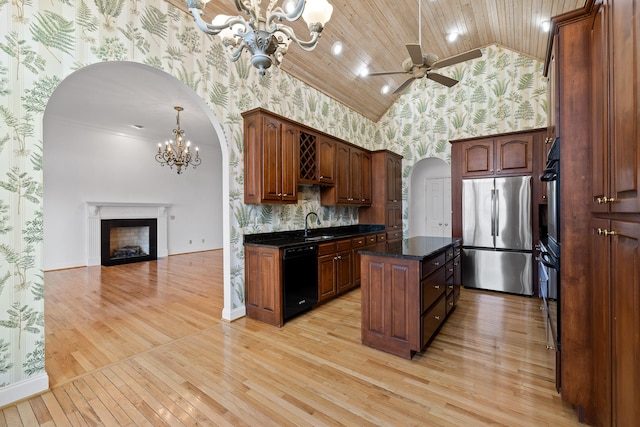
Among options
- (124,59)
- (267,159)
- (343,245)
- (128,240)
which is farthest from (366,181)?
(128,240)

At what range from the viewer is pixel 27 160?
6.53 feet

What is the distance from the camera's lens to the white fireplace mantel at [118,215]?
6504 mm

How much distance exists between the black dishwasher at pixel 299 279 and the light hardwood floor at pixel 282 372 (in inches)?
6.6

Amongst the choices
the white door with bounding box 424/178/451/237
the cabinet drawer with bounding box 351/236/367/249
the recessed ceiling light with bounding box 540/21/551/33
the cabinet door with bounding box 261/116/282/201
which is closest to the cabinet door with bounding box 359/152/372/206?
the cabinet drawer with bounding box 351/236/367/249

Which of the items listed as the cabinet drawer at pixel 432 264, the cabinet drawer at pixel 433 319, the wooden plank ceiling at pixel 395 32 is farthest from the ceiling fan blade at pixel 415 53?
the cabinet drawer at pixel 433 319

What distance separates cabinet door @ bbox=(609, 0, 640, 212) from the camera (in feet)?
3.30

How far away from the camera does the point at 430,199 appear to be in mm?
6793

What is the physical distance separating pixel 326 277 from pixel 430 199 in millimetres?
4076

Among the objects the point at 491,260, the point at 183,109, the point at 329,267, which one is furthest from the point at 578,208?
the point at 183,109

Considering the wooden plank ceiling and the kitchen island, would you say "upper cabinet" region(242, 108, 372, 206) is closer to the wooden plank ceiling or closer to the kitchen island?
the wooden plank ceiling

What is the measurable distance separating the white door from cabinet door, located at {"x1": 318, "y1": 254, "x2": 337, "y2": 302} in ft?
11.8

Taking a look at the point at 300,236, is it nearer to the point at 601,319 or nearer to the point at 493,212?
the point at 493,212

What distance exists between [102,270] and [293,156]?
5.38m

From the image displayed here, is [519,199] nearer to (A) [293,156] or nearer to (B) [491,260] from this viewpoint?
(B) [491,260]
